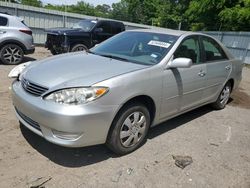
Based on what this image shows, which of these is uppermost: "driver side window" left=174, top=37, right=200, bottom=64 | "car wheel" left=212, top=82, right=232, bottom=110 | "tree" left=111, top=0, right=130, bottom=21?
"tree" left=111, top=0, right=130, bottom=21

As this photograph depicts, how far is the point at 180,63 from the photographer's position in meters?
3.91

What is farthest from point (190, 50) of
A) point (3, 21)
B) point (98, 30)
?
point (98, 30)

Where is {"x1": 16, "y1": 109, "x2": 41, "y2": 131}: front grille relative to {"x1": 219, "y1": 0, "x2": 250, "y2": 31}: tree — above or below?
below

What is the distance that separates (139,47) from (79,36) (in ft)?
22.2

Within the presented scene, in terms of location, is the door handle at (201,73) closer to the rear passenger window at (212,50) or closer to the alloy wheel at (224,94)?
the rear passenger window at (212,50)

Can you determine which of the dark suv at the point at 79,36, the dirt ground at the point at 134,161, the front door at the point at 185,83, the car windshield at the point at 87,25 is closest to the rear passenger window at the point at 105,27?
the dark suv at the point at 79,36

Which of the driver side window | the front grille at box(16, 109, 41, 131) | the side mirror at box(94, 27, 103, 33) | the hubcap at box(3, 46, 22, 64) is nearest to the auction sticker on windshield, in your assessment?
the driver side window

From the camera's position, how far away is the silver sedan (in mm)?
3107

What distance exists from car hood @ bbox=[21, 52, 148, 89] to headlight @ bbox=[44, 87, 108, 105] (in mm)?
74

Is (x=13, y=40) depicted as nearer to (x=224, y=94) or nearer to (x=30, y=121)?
(x=30, y=121)

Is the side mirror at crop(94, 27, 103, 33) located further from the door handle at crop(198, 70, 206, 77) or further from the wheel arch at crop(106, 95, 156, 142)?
the wheel arch at crop(106, 95, 156, 142)

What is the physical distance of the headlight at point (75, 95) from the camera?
3.08 m

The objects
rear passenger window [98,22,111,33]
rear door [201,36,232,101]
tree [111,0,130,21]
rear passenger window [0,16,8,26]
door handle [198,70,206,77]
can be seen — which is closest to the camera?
door handle [198,70,206,77]

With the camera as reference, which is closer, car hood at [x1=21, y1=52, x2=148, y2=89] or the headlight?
the headlight
